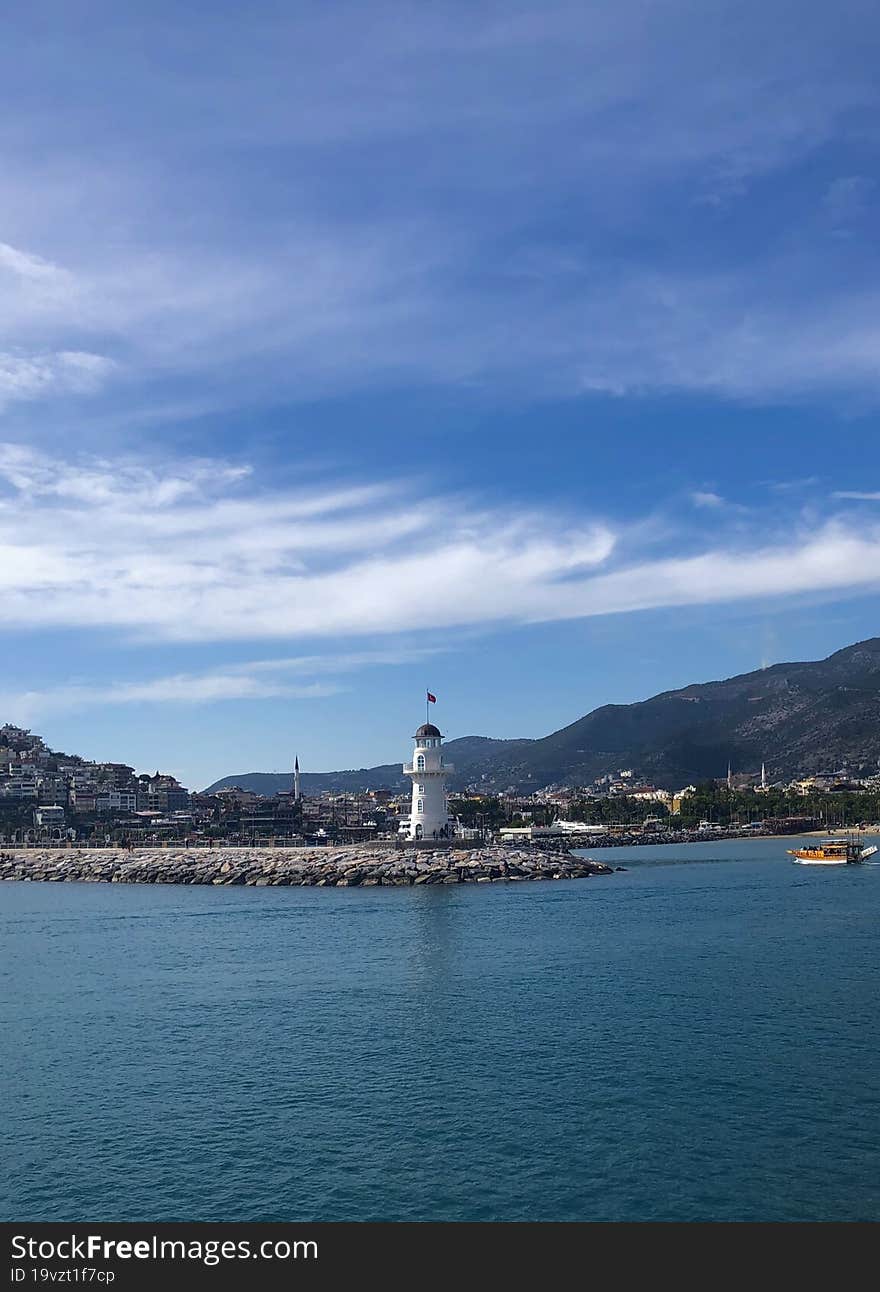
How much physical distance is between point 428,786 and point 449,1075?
6837 cm

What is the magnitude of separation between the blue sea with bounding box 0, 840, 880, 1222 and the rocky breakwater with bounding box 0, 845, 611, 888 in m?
31.4

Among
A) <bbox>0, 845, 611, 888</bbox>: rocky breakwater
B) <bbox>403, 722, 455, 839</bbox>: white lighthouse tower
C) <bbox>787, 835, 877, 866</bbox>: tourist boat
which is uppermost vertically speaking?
<bbox>403, 722, 455, 839</bbox>: white lighthouse tower

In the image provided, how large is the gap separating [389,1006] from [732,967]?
14447 mm

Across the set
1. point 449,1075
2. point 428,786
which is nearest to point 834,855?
point 428,786

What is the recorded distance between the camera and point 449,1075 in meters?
26.0

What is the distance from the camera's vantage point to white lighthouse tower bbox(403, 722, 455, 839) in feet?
301

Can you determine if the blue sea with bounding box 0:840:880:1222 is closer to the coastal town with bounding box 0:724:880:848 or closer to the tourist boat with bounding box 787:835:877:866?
the tourist boat with bounding box 787:835:877:866

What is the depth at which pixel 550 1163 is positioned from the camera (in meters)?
19.9

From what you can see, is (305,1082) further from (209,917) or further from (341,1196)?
(209,917)

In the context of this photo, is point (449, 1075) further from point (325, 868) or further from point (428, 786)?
point (428, 786)

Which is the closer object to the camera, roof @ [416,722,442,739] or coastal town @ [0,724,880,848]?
roof @ [416,722,442,739]

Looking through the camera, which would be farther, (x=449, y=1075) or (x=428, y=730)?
(x=428, y=730)

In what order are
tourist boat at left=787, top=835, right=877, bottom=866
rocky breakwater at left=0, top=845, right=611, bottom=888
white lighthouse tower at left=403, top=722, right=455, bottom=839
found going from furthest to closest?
1. tourist boat at left=787, top=835, right=877, bottom=866
2. white lighthouse tower at left=403, top=722, right=455, bottom=839
3. rocky breakwater at left=0, top=845, right=611, bottom=888

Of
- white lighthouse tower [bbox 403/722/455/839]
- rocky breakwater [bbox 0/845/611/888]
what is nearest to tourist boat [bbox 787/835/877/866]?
rocky breakwater [bbox 0/845/611/888]
